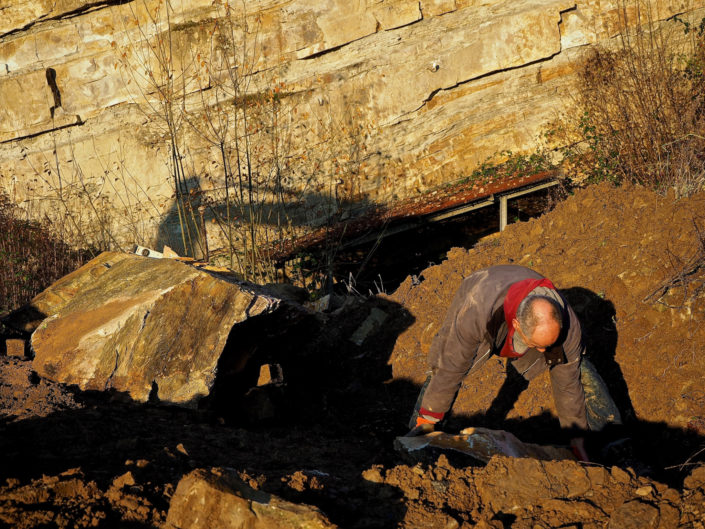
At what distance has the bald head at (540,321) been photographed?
11.5 feet

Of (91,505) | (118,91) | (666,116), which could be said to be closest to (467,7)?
(666,116)

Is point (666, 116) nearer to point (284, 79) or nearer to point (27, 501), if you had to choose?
point (284, 79)

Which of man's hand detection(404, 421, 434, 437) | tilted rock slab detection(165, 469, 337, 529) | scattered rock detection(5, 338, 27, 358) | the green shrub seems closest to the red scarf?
man's hand detection(404, 421, 434, 437)

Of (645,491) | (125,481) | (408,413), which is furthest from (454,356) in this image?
(125,481)

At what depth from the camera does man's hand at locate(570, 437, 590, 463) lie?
3896 mm

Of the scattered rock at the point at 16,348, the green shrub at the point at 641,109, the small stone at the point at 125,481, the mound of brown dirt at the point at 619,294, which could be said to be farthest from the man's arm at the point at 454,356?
the green shrub at the point at 641,109

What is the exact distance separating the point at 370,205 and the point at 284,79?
2.87 metres

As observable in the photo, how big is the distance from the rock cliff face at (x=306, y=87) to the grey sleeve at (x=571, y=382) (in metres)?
7.45

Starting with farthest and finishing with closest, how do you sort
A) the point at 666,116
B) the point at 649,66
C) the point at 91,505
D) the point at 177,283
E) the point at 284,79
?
the point at 284,79, the point at 649,66, the point at 666,116, the point at 177,283, the point at 91,505

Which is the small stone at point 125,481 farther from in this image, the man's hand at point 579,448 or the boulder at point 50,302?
the boulder at point 50,302

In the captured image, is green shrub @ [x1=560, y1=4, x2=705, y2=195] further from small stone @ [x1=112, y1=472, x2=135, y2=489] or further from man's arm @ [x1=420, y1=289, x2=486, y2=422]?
small stone @ [x1=112, y1=472, x2=135, y2=489]

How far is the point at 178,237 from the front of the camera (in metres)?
11.7

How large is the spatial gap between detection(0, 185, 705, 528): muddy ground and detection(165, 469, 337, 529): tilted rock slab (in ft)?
0.61

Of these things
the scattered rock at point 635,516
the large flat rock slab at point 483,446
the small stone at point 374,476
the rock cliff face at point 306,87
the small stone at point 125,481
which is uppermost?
the rock cliff face at point 306,87
